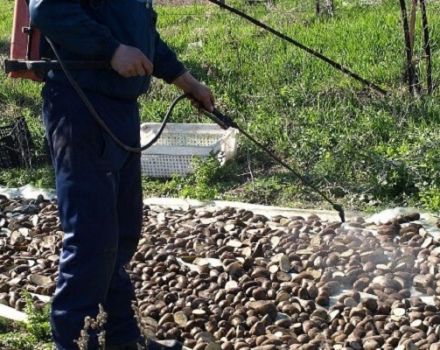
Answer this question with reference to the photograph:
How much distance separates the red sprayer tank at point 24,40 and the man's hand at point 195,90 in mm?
622

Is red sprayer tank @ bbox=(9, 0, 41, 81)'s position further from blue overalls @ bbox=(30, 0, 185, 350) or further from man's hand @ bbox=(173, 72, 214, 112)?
man's hand @ bbox=(173, 72, 214, 112)

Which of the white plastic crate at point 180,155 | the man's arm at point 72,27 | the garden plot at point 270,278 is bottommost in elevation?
the garden plot at point 270,278

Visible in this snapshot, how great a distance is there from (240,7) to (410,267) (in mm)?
7518

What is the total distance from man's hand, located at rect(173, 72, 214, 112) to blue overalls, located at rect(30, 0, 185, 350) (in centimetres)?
33

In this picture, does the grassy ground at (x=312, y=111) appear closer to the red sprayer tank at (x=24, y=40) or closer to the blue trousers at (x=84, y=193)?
the blue trousers at (x=84, y=193)

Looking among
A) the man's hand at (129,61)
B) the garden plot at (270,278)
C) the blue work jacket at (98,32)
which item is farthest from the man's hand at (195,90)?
the garden plot at (270,278)

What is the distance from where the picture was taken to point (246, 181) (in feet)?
21.0

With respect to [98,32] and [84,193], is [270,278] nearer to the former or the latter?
[84,193]

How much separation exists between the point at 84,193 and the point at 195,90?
75cm

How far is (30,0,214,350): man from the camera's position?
3.33 m

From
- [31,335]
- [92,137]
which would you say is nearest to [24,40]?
[92,137]

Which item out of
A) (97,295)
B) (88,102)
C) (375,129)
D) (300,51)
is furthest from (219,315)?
(300,51)

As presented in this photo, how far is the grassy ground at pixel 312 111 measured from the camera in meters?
5.90

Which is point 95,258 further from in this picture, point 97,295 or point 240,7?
point 240,7
